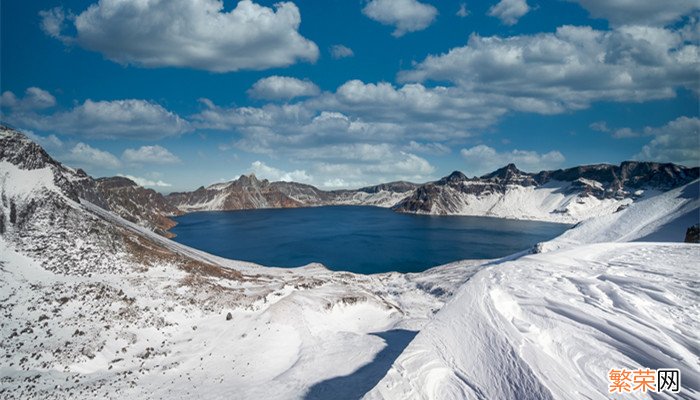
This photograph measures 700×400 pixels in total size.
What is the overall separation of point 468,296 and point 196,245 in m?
121

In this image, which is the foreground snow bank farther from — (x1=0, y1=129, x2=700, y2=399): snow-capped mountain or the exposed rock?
the exposed rock

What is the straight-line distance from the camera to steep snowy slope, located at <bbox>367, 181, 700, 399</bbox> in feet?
43.8

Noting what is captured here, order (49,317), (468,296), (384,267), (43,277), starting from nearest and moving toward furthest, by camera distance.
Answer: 1. (468,296)
2. (49,317)
3. (43,277)
4. (384,267)

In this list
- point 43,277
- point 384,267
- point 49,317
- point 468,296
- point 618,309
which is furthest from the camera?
point 384,267

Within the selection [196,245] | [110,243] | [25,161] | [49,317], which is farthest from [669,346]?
[196,245]

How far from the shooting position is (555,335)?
16.7m

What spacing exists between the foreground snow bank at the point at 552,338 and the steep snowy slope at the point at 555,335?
0.04 meters

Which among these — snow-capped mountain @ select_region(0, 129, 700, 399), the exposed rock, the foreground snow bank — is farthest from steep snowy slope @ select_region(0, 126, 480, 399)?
the exposed rock

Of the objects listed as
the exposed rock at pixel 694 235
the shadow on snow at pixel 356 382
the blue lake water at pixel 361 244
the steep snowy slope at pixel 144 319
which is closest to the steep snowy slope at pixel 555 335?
the shadow on snow at pixel 356 382

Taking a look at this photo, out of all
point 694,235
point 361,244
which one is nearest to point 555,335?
point 694,235

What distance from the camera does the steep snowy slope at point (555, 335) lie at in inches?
526

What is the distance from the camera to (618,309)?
18781mm

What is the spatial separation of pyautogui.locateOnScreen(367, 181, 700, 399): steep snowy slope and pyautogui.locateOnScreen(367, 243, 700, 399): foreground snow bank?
45 millimetres

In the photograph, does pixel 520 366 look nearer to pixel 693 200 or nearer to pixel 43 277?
pixel 43 277
